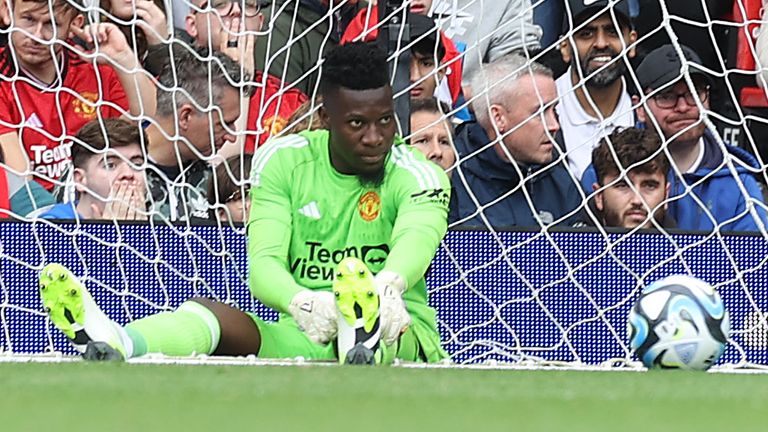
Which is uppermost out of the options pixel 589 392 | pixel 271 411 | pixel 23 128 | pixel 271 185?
pixel 23 128

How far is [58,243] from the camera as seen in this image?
595 centimetres

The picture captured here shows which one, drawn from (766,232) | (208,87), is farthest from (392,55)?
(766,232)

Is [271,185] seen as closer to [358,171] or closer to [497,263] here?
[358,171]

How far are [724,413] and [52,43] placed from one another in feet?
12.1

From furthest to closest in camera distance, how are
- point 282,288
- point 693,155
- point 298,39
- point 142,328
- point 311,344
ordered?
1. point 693,155
2. point 298,39
3. point 311,344
4. point 282,288
5. point 142,328

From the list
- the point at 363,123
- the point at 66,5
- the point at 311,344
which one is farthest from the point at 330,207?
the point at 66,5

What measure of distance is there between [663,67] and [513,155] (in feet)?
2.37

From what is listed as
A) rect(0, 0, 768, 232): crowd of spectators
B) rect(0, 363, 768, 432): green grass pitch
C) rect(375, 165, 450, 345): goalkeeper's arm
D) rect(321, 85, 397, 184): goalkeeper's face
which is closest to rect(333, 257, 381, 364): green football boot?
rect(375, 165, 450, 345): goalkeeper's arm

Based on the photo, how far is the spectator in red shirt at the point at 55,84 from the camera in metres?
5.74

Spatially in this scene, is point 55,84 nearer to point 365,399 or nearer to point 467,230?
point 467,230

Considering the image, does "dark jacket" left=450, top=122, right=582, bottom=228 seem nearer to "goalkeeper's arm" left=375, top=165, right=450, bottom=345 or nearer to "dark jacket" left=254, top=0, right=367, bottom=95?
"dark jacket" left=254, top=0, right=367, bottom=95

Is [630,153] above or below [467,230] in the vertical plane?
above

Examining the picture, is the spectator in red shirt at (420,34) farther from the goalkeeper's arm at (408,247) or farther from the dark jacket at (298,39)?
the goalkeeper's arm at (408,247)

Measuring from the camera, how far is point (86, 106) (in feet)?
19.3
